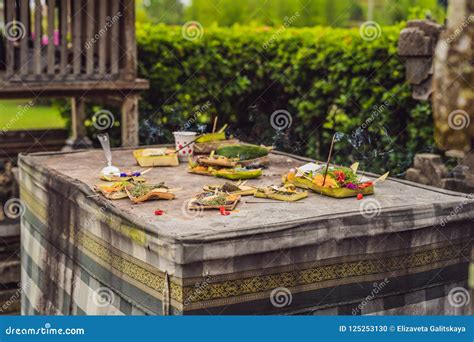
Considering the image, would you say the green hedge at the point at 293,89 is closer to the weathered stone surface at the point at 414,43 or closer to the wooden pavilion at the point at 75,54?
the weathered stone surface at the point at 414,43

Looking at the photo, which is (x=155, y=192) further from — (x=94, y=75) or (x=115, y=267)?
(x=94, y=75)

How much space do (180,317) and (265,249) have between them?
0.61m

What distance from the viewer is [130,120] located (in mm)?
9602

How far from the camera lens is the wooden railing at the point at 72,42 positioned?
8.66m

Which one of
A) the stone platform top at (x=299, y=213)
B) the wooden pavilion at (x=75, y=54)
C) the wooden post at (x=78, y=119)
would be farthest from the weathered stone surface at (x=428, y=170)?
the wooden post at (x=78, y=119)

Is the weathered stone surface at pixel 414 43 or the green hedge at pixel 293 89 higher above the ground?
the weathered stone surface at pixel 414 43

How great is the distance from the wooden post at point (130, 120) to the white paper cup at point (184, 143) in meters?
2.59

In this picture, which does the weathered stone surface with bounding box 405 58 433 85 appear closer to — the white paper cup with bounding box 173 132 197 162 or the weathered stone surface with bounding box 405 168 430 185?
the weathered stone surface with bounding box 405 168 430 185

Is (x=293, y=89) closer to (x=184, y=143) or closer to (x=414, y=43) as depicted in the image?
(x=414, y=43)

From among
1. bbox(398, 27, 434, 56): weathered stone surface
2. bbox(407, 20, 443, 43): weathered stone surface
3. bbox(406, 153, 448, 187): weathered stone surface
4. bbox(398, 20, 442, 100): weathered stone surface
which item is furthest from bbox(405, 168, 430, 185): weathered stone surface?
bbox(407, 20, 443, 43): weathered stone surface

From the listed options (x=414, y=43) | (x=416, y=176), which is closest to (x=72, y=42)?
(x=414, y=43)

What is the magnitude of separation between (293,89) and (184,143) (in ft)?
12.1

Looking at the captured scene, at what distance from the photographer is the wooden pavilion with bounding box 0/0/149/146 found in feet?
28.4

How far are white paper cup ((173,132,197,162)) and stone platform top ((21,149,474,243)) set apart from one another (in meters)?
0.87
